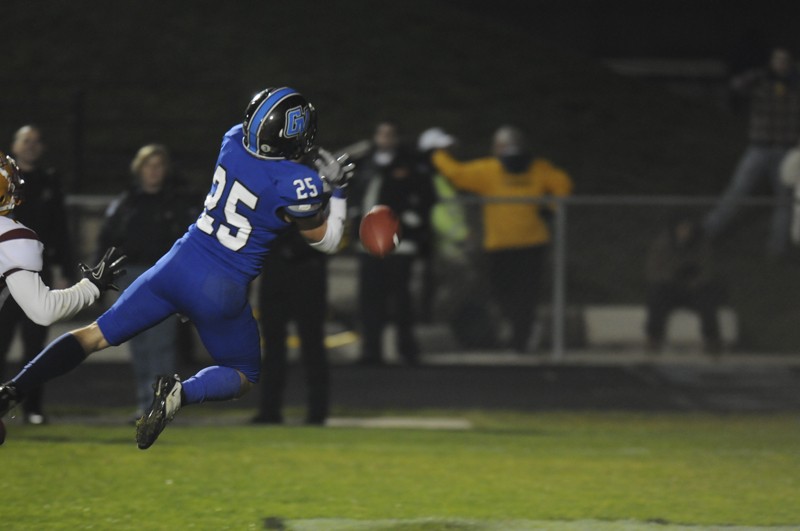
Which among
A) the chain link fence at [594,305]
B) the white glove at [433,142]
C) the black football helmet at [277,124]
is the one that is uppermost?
the black football helmet at [277,124]

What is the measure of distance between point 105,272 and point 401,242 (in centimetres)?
633

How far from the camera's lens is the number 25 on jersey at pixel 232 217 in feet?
22.3

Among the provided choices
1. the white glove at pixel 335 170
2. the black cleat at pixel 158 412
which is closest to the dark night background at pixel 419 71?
the white glove at pixel 335 170

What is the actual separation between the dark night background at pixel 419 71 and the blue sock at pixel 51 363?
12.5m

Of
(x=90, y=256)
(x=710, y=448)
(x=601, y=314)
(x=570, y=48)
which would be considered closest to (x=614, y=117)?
(x=570, y=48)

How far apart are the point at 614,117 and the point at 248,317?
50.8 ft

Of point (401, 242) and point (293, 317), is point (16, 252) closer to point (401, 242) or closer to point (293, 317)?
point (293, 317)

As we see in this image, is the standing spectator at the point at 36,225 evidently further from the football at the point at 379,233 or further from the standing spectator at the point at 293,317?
the football at the point at 379,233

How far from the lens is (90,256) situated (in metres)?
13.5

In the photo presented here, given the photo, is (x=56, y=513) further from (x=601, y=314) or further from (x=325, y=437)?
(x=601, y=314)

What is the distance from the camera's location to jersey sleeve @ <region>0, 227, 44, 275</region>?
6461mm

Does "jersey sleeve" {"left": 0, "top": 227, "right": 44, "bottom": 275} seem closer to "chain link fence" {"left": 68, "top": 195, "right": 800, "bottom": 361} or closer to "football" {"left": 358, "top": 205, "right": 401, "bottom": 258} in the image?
"football" {"left": 358, "top": 205, "right": 401, "bottom": 258}

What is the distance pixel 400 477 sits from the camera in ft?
28.3

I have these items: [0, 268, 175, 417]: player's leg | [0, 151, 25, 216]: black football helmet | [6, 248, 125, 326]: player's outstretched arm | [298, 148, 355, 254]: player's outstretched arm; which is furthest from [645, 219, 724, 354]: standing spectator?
[0, 151, 25, 216]: black football helmet
